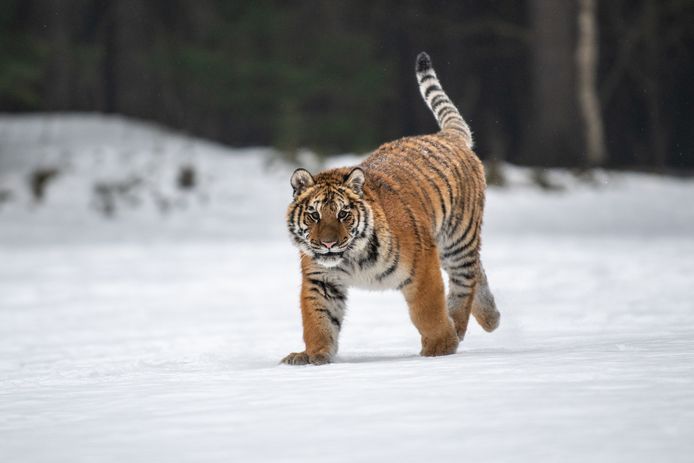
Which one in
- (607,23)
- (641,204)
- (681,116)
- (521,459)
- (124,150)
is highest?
(607,23)

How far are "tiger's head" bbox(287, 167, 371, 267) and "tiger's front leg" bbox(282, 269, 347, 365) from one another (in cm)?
22

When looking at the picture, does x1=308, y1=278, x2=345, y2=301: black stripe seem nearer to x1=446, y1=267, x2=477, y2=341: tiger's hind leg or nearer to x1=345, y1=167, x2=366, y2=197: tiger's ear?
x1=345, y1=167, x2=366, y2=197: tiger's ear

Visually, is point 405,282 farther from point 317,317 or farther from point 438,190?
point 438,190

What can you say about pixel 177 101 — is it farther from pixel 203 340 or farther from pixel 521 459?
pixel 521 459

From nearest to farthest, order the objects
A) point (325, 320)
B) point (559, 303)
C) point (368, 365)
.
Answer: point (368, 365) < point (325, 320) < point (559, 303)

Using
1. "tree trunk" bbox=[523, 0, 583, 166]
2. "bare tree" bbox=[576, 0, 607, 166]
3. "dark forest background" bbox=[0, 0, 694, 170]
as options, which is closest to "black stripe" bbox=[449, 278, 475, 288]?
"tree trunk" bbox=[523, 0, 583, 166]

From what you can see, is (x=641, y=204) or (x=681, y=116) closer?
(x=641, y=204)

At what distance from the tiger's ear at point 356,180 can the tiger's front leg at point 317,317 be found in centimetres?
44

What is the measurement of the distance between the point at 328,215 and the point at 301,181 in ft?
0.81

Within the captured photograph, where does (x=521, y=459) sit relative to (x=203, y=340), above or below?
below

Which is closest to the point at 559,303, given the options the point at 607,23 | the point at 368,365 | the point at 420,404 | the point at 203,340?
the point at 203,340

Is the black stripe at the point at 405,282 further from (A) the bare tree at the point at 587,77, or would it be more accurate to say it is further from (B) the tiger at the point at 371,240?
(A) the bare tree at the point at 587,77

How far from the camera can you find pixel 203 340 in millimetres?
7004

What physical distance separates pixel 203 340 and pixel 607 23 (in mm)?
19843
